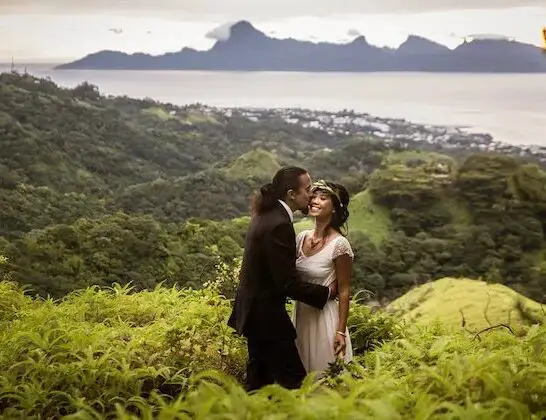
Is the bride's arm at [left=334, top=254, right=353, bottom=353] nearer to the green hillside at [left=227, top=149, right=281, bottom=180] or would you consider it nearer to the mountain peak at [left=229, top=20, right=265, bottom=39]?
the green hillside at [left=227, top=149, right=281, bottom=180]

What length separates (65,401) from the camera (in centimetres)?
276

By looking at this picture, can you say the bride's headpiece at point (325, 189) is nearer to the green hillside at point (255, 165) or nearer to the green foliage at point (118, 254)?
the green foliage at point (118, 254)

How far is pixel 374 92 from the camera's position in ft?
26.1

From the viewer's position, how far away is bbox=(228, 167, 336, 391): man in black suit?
2.65 meters

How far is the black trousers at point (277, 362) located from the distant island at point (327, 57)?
502 cm

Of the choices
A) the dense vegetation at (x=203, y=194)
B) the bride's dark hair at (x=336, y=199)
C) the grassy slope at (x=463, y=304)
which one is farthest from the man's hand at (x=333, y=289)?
the dense vegetation at (x=203, y=194)

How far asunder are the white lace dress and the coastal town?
5.02 meters

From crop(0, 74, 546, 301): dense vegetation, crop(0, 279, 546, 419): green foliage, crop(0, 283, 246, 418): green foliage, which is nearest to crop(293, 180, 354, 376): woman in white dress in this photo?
crop(0, 279, 546, 419): green foliage

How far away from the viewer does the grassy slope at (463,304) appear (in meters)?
5.05

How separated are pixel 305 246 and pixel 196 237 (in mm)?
3917

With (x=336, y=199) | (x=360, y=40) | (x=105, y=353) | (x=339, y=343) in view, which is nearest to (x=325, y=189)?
(x=336, y=199)

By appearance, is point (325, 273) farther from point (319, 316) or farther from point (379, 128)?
point (379, 128)

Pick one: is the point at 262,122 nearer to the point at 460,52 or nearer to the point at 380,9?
the point at 380,9

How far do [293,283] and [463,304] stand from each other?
323cm
